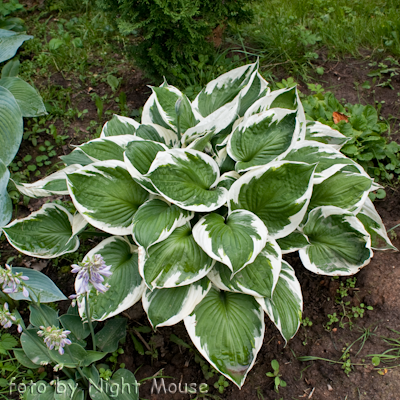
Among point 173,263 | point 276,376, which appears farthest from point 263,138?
point 276,376

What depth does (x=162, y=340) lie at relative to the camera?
2037mm

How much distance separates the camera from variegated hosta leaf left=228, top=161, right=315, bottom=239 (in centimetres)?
164

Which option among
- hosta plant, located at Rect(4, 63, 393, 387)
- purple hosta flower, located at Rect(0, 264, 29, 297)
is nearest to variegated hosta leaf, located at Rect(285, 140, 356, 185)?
hosta plant, located at Rect(4, 63, 393, 387)

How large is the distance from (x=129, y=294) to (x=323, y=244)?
0.97 metres

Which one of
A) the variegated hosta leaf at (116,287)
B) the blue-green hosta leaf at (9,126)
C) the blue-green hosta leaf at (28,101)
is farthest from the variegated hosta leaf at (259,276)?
the blue-green hosta leaf at (28,101)

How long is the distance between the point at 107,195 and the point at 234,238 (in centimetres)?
62

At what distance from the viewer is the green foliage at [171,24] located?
104 inches

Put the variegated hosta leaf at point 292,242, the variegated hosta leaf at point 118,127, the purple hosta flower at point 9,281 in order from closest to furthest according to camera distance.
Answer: the purple hosta flower at point 9,281 → the variegated hosta leaf at point 292,242 → the variegated hosta leaf at point 118,127

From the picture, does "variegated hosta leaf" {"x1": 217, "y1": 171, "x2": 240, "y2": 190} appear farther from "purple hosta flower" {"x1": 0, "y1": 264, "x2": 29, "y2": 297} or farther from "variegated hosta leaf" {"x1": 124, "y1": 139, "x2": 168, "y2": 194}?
"purple hosta flower" {"x1": 0, "y1": 264, "x2": 29, "y2": 297}

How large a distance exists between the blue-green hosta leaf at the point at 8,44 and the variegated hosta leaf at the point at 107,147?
1.72 metres

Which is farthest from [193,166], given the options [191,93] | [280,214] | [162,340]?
[191,93]

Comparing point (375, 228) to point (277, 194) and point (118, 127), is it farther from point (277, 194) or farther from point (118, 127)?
point (118, 127)

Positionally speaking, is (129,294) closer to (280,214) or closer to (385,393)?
(280,214)

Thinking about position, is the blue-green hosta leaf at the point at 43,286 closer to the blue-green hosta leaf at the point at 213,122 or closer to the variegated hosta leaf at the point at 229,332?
the variegated hosta leaf at the point at 229,332
